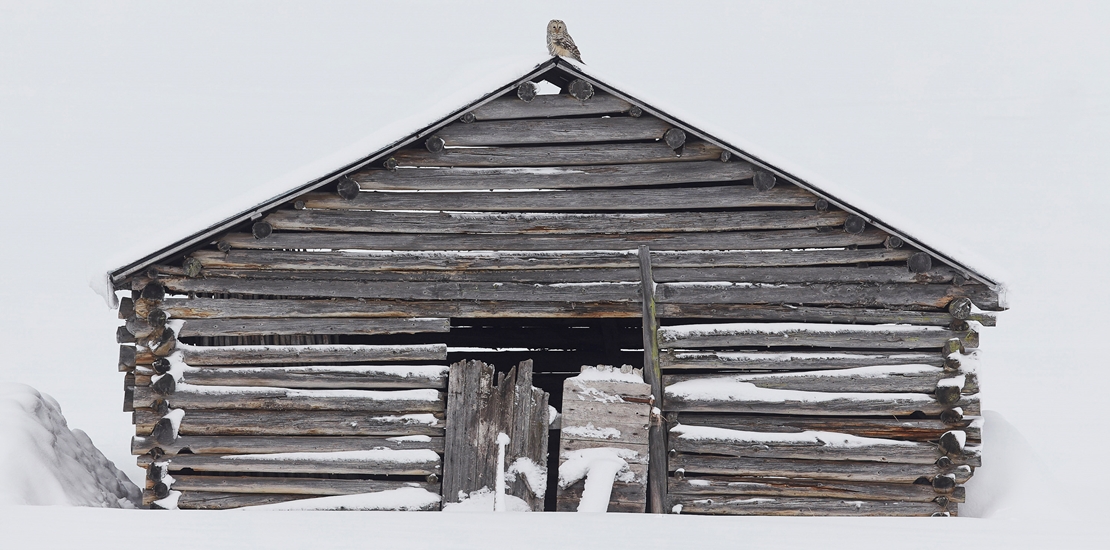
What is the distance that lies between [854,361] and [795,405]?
65 cm

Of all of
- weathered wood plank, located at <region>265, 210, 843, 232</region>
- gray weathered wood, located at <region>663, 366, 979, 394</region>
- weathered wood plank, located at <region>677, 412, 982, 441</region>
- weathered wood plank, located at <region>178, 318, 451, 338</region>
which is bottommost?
weathered wood plank, located at <region>677, 412, 982, 441</region>

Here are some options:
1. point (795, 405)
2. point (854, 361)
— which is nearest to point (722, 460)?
point (795, 405)

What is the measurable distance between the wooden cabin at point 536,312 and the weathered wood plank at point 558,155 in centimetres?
2

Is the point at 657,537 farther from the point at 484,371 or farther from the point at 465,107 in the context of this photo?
the point at 465,107

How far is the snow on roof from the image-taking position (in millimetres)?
7898

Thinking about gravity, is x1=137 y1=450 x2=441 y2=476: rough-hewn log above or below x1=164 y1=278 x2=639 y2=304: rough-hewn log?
below

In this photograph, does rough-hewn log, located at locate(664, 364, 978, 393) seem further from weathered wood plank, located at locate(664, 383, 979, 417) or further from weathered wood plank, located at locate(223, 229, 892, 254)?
weathered wood plank, located at locate(223, 229, 892, 254)

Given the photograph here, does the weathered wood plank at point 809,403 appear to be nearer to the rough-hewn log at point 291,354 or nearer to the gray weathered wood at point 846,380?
the gray weathered wood at point 846,380

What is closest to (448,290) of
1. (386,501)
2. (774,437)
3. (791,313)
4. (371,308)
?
(371,308)

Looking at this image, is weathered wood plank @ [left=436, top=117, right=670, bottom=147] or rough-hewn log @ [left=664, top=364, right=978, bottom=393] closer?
weathered wood plank @ [left=436, top=117, right=670, bottom=147]

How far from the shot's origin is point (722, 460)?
8398 mm

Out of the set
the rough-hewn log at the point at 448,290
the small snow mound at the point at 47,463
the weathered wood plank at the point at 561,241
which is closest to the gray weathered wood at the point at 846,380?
the rough-hewn log at the point at 448,290

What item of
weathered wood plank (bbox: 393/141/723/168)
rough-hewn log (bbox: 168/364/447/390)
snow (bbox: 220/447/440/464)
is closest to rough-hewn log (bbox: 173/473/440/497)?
snow (bbox: 220/447/440/464)

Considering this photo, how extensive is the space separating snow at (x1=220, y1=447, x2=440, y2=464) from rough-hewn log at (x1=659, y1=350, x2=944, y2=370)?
7.26 ft
